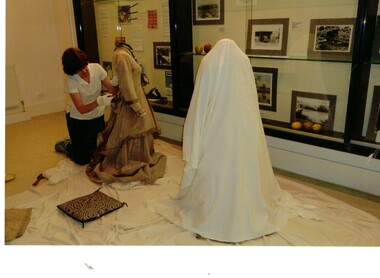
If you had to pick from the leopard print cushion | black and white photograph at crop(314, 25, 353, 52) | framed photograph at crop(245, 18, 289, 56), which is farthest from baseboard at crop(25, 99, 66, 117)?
black and white photograph at crop(314, 25, 353, 52)

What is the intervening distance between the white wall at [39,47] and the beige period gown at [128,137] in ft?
6.63

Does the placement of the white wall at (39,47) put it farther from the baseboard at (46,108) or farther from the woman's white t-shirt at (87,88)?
the woman's white t-shirt at (87,88)

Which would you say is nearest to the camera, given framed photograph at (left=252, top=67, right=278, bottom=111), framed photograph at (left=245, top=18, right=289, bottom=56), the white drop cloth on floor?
the white drop cloth on floor

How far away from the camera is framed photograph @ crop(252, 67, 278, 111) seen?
2793mm

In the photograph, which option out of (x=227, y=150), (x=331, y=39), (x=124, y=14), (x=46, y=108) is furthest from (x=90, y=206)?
(x=46, y=108)

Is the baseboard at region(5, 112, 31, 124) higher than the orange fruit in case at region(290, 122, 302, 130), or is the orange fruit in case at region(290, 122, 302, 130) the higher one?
the orange fruit in case at region(290, 122, 302, 130)

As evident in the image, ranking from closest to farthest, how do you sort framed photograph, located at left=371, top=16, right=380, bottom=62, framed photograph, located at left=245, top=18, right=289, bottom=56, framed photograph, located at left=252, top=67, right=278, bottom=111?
framed photograph, located at left=371, top=16, right=380, bottom=62
framed photograph, located at left=245, top=18, right=289, bottom=56
framed photograph, located at left=252, top=67, right=278, bottom=111

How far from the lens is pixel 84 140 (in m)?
3.04

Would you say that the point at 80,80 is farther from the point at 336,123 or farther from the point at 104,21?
the point at 336,123

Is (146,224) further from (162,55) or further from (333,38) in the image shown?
(162,55)

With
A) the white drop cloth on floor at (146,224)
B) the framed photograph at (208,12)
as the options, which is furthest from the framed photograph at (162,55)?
the white drop cloth on floor at (146,224)

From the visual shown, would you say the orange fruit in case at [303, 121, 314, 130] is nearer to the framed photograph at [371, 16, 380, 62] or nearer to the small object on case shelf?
the framed photograph at [371, 16, 380, 62]

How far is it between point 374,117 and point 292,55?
739mm

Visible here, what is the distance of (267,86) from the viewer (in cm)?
284
